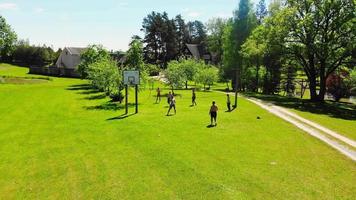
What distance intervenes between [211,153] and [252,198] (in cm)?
590

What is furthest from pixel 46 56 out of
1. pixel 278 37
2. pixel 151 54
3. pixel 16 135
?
pixel 16 135

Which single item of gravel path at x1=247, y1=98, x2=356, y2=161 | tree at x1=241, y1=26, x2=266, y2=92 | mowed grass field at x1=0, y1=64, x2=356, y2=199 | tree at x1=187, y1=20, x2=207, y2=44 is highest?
tree at x1=187, y1=20, x2=207, y2=44

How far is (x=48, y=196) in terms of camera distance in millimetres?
13977

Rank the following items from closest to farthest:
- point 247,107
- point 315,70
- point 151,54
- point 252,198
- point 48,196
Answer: point 252,198 < point 48,196 < point 247,107 < point 315,70 < point 151,54

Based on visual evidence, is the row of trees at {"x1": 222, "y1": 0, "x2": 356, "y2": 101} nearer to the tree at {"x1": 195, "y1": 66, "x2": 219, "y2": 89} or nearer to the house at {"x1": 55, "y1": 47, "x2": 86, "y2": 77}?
the tree at {"x1": 195, "y1": 66, "x2": 219, "y2": 89}

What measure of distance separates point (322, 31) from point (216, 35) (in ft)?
197

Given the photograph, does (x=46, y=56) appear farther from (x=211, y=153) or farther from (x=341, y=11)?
(x=211, y=153)

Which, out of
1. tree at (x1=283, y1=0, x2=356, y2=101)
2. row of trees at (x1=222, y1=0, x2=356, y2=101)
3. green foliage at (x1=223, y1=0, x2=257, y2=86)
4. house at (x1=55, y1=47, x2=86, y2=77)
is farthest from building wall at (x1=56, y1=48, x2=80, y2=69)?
tree at (x1=283, y1=0, x2=356, y2=101)

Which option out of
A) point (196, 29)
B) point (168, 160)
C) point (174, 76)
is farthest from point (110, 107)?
point (196, 29)

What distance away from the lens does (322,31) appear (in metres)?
41.9

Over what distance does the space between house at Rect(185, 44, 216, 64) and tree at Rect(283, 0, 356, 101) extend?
58.0 meters

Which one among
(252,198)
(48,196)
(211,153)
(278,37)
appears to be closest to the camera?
(252,198)

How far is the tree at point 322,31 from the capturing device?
40.2 meters

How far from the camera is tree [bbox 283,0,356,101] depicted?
4016 centimetres
